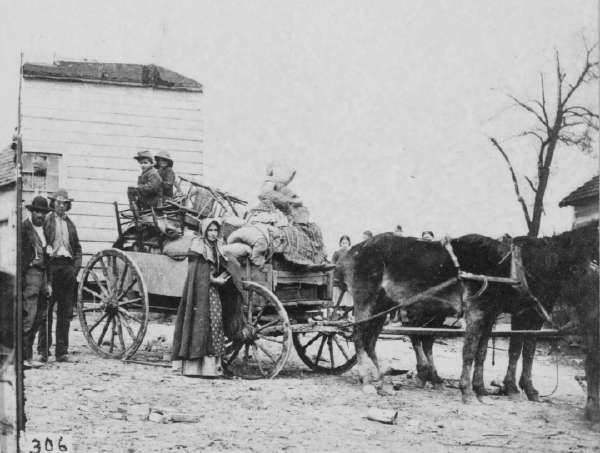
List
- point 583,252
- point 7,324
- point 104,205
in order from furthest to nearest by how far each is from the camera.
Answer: point 104,205
point 583,252
point 7,324

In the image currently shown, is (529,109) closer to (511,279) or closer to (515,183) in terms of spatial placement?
(515,183)

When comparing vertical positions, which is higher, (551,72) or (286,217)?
(551,72)

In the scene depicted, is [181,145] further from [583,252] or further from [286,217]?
[583,252]

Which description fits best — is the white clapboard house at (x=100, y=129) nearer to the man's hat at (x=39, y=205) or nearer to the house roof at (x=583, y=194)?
the man's hat at (x=39, y=205)

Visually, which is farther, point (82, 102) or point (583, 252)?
point (82, 102)

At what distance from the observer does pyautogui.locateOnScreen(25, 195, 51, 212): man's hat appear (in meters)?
7.35

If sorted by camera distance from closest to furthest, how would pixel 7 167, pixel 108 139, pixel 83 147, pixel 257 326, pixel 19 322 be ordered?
pixel 19 322 < pixel 7 167 < pixel 257 326 < pixel 83 147 < pixel 108 139

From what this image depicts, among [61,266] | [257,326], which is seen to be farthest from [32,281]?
[257,326]

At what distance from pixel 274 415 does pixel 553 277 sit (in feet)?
9.09

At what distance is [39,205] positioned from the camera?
7422 millimetres

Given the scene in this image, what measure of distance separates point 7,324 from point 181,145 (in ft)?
19.7

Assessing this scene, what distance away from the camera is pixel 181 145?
36.0ft

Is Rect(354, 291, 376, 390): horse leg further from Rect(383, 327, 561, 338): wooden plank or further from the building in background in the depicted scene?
the building in background

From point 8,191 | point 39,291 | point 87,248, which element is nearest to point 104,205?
point 87,248
